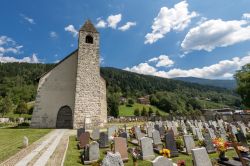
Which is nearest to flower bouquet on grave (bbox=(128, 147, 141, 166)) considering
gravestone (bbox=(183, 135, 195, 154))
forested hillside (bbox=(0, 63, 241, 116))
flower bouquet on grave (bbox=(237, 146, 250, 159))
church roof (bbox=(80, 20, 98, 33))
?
gravestone (bbox=(183, 135, 195, 154))

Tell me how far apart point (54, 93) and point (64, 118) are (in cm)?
340

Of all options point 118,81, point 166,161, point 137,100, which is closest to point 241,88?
point 166,161

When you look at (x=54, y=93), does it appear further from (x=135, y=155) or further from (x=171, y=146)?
(x=135, y=155)

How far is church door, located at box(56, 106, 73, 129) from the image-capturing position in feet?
84.4

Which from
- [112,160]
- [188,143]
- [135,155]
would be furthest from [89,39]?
[112,160]

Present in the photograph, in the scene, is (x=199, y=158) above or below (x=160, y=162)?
below

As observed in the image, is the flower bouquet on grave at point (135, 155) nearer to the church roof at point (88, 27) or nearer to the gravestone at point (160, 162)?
the gravestone at point (160, 162)

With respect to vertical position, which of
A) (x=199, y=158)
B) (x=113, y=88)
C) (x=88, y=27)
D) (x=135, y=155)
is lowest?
(x=135, y=155)

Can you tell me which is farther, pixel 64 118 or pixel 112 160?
pixel 64 118

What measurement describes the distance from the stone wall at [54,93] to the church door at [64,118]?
0.38m

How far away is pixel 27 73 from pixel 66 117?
94.5 m

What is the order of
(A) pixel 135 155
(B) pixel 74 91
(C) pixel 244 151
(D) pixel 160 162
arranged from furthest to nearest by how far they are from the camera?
(B) pixel 74 91 → (C) pixel 244 151 → (A) pixel 135 155 → (D) pixel 160 162

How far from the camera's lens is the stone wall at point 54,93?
1009 inches

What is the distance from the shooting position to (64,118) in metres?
26.0
